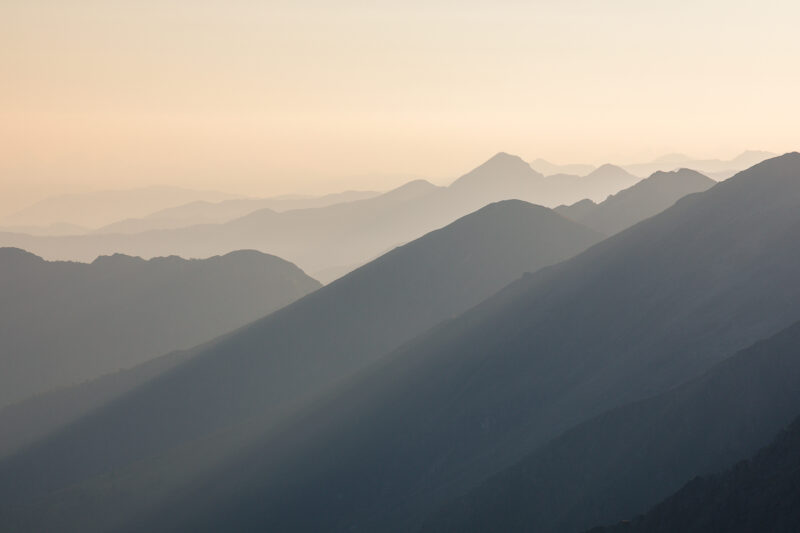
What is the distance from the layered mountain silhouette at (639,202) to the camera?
174750mm

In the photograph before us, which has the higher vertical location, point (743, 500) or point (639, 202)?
point (639, 202)

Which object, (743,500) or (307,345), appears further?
(307,345)

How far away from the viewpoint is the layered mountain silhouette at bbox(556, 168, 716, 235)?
175 m

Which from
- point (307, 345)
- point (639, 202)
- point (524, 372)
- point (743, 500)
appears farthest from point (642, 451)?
point (639, 202)

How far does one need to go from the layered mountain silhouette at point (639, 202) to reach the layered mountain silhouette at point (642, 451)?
97551mm

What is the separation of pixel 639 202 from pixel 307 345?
7525 centimetres

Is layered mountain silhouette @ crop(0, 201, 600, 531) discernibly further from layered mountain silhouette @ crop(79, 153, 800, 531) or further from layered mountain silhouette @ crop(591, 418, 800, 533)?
layered mountain silhouette @ crop(591, 418, 800, 533)

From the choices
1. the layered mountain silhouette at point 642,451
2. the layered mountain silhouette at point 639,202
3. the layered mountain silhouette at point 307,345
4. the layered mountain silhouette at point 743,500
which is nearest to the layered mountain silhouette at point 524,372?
the layered mountain silhouette at point 642,451

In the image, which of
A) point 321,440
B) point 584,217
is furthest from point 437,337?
point 584,217

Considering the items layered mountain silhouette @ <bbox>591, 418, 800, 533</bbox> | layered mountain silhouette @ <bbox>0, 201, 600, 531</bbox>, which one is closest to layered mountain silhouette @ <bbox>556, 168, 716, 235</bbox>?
layered mountain silhouette @ <bbox>0, 201, 600, 531</bbox>

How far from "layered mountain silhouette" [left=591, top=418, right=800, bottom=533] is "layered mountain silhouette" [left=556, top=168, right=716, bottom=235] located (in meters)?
114

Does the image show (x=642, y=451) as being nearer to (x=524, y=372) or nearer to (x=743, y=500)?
(x=743, y=500)

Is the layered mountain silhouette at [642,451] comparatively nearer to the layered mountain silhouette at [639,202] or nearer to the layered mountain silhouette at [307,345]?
the layered mountain silhouette at [307,345]

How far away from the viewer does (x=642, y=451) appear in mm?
68375
